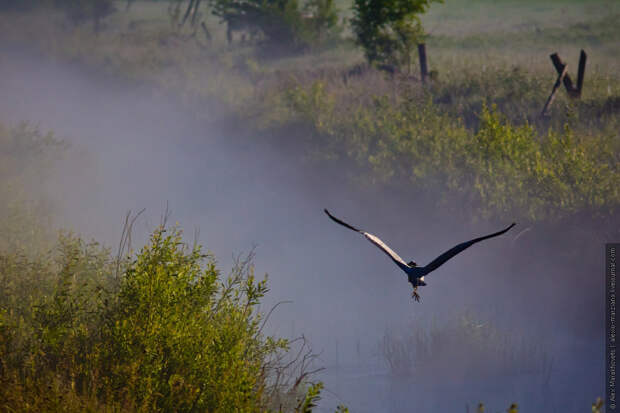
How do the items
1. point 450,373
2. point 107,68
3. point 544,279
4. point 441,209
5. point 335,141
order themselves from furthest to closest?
point 107,68, point 335,141, point 441,209, point 544,279, point 450,373

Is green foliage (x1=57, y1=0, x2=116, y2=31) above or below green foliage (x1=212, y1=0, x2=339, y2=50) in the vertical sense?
above

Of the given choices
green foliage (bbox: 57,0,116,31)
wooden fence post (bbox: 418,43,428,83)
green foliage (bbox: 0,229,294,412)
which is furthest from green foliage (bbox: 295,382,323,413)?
green foliage (bbox: 57,0,116,31)

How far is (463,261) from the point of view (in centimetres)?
1972

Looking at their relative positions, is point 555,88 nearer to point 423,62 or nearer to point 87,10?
point 423,62

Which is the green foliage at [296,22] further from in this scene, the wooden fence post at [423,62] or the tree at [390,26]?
the wooden fence post at [423,62]

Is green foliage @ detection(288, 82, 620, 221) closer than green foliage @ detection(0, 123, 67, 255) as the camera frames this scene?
Yes

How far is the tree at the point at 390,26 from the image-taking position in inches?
1067

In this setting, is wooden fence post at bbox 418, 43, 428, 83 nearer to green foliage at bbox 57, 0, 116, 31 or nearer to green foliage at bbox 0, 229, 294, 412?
green foliage at bbox 0, 229, 294, 412

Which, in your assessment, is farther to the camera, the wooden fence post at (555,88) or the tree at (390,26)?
the tree at (390,26)

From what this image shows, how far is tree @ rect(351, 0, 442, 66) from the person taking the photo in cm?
2711

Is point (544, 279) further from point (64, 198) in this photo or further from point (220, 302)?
point (64, 198)

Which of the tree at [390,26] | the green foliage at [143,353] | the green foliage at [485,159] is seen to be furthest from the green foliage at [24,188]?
A: the tree at [390,26]

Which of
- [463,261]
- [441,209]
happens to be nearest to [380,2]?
[441,209]

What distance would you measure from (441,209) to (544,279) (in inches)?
162
